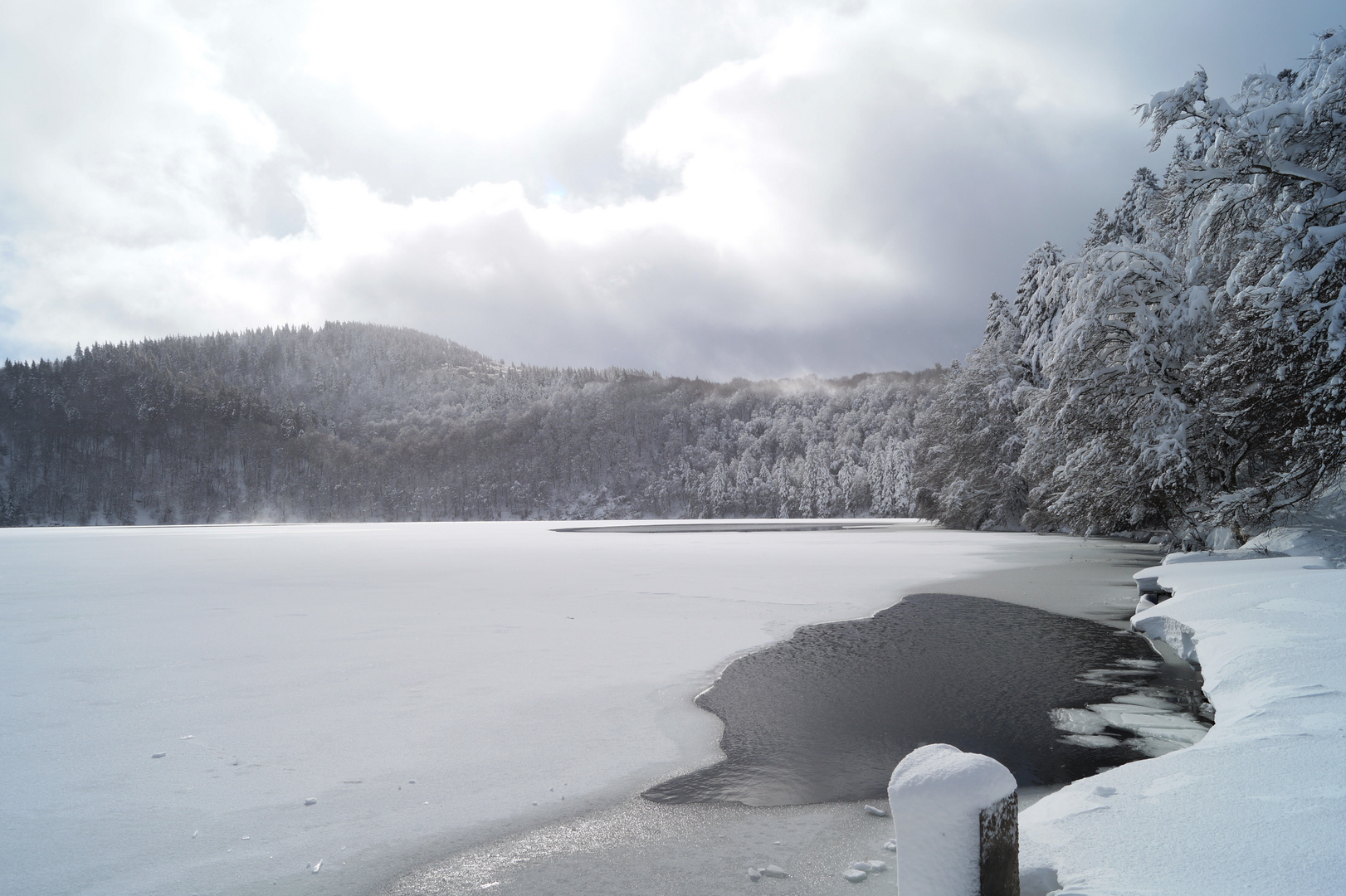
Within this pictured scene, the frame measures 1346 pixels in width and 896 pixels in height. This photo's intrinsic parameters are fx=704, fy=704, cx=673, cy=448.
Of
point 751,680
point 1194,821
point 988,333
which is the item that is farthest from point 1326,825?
point 988,333

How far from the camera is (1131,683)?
28.5 feet

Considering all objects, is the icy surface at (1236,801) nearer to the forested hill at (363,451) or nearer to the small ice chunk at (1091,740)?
the small ice chunk at (1091,740)

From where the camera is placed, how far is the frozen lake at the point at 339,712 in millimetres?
4406

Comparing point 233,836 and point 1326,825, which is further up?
point 1326,825

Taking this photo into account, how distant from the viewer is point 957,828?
9.62 feet

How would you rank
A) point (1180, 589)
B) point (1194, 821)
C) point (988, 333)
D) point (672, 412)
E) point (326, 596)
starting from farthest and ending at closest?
1. point (672, 412)
2. point (988, 333)
3. point (326, 596)
4. point (1180, 589)
5. point (1194, 821)

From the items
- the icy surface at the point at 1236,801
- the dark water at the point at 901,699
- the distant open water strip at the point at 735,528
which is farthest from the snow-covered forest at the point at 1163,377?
the distant open water strip at the point at 735,528

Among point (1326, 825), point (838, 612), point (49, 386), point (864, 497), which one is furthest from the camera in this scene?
point (49, 386)

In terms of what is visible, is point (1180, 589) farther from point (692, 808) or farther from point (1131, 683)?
point (692, 808)

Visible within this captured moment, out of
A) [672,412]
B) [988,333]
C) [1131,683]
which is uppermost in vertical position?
[672,412]

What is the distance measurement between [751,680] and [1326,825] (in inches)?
231

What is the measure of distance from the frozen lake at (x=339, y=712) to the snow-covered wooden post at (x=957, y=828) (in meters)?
2.74

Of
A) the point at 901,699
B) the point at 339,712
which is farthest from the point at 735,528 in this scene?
the point at 339,712

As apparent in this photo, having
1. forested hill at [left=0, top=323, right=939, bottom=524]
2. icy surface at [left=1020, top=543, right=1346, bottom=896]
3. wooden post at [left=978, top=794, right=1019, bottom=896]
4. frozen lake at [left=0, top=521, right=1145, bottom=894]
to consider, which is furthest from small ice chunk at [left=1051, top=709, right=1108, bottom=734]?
forested hill at [left=0, top=323, right=939, bottom=524]
